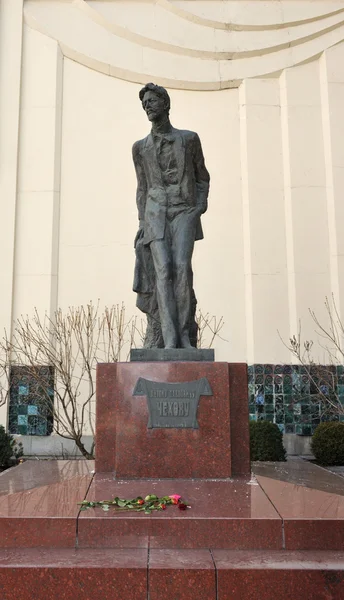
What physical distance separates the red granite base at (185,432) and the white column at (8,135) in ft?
23.5

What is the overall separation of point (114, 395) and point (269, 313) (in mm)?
7027

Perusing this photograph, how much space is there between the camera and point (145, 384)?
17.4ft

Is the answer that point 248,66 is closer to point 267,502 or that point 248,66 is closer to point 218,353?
point 218,353

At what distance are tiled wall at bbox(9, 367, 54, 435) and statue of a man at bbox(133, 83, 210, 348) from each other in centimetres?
599

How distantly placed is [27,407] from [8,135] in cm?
585

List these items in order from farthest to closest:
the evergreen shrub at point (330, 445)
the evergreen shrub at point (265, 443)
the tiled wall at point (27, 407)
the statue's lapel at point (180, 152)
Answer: the tiled wall at point (27, 407)
the evergreen shrub at point (330, 445)
the evergreen shrub at point (265, 443)
the statue's lapel at point (180, 152)

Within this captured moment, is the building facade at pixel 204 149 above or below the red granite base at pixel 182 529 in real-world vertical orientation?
above

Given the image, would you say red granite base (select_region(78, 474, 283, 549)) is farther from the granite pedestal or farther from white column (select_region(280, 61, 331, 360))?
white column (select_region(280, 61, 331, 360))

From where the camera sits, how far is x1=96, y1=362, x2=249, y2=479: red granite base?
16.9ft

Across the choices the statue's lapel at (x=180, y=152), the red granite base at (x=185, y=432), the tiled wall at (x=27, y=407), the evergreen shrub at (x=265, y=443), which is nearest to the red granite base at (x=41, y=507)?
the red granite base at (x=185, y=432)

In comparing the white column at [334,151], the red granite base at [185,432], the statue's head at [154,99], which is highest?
the white column at [334,151]

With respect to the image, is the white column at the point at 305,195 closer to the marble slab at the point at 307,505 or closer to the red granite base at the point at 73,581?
the marble slab at the point at 307,505

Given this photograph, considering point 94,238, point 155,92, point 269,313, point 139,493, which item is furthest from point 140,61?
point 139,493

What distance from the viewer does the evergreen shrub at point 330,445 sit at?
962 cm
